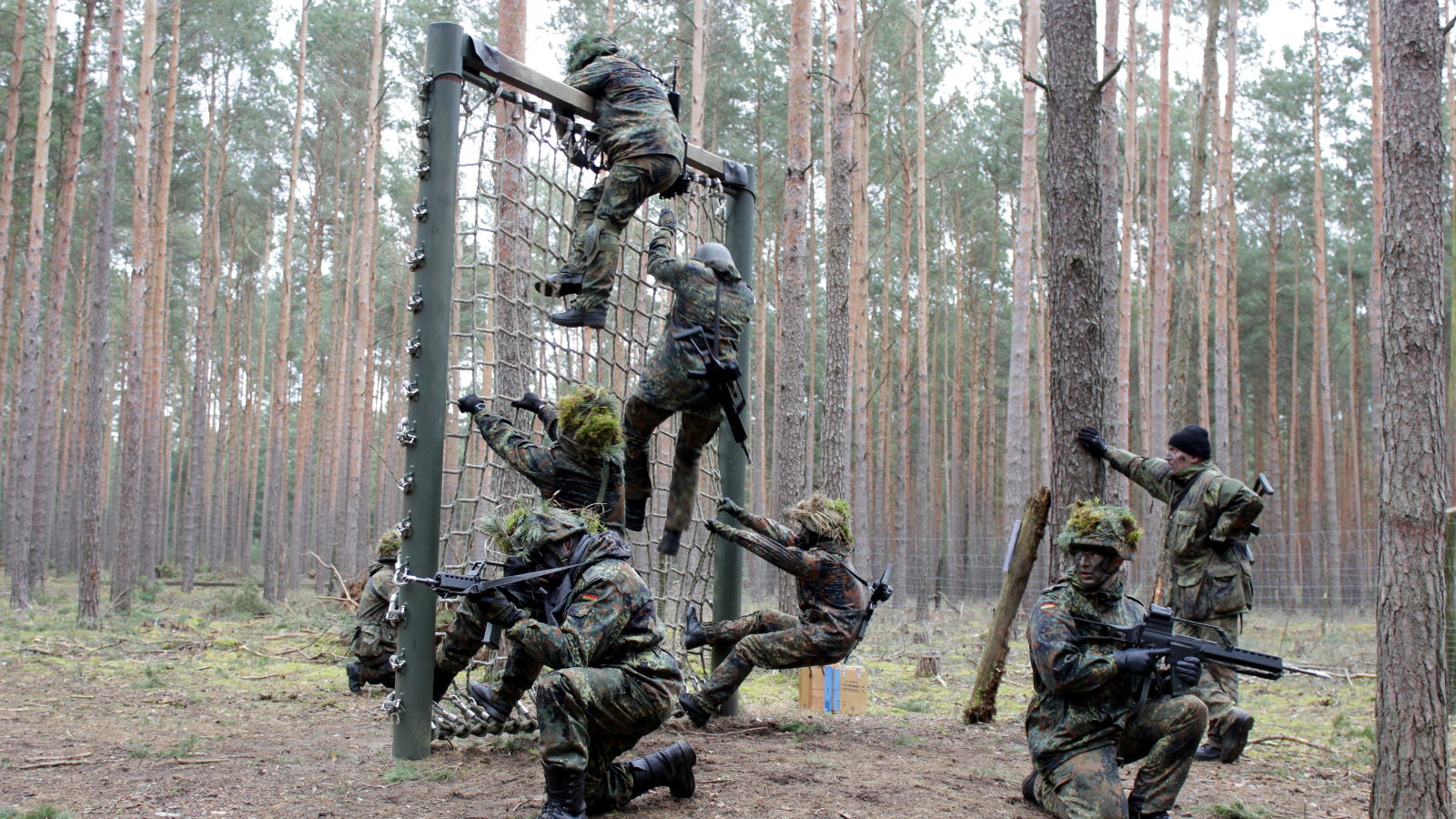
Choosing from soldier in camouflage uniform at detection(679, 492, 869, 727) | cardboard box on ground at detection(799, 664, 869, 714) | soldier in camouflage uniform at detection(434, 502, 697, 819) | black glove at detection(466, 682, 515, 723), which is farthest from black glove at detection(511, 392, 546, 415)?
cardboard box on ground at detection(799, 664, 869, 714)

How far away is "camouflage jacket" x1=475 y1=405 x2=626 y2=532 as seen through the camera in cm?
566

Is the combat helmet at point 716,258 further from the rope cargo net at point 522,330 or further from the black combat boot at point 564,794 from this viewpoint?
the black combat boot at point 564,794

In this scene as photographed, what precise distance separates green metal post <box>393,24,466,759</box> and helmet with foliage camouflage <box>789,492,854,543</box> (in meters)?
2.21

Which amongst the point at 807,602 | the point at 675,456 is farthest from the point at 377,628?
the point at 807,602

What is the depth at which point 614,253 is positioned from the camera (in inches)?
230

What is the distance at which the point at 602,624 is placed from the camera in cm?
435

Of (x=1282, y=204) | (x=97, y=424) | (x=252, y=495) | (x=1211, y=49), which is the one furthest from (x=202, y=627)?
(x=1282, y=204)

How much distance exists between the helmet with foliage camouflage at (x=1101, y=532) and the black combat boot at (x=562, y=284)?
289 centimetres

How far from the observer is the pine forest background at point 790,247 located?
14.5 m

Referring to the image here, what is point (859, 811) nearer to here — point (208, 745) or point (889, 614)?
point (208, 745)

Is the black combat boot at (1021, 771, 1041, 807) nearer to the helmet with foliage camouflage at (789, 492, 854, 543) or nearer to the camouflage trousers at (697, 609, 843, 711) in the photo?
the camouflage trousers at (697, 609, 843, 711)

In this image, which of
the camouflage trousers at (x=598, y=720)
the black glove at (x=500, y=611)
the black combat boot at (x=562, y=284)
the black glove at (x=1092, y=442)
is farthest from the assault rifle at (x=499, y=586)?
the black glove at (x=1092, y=442)

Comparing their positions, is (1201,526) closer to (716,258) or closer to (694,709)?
(694,709)

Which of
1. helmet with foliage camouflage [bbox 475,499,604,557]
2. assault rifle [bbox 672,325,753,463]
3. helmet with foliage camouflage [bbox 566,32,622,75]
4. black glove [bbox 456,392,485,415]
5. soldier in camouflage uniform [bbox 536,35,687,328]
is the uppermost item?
helmet with foliage camouflage [bbox 566,32,622,75]
